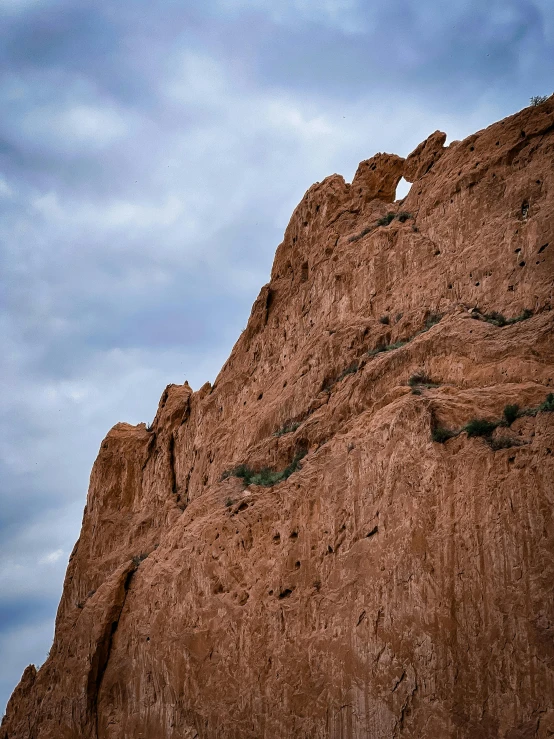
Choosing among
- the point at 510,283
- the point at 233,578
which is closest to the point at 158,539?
the point at 233,578

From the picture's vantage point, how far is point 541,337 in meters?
15.6

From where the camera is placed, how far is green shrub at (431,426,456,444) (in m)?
15.2

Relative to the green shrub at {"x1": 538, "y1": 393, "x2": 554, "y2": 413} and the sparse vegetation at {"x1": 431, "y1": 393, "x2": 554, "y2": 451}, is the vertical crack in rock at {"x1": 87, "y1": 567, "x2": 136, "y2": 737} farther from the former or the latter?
the green shrub at {"x1": 538, "y1": 393, "x2": 554, "y2": 413}

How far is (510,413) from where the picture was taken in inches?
576

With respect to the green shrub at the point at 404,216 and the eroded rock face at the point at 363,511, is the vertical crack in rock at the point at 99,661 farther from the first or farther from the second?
the green shrub at the point at 404,216

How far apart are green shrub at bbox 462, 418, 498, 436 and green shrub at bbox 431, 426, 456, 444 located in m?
0.30

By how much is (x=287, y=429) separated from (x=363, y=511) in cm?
541

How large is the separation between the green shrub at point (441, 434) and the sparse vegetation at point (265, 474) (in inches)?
179

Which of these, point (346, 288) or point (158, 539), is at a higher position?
point (346, 288)

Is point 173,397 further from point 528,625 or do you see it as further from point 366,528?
point 528,625

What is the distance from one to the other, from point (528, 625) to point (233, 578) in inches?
326

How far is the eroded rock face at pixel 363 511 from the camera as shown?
13578 millimetres

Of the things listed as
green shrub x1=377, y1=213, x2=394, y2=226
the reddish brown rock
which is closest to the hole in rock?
green shrub x1=377, y1=213, x2=394, y2=226

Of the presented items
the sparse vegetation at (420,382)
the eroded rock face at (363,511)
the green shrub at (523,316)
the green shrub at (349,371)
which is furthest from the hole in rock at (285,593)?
the green shrub at (523,316)
